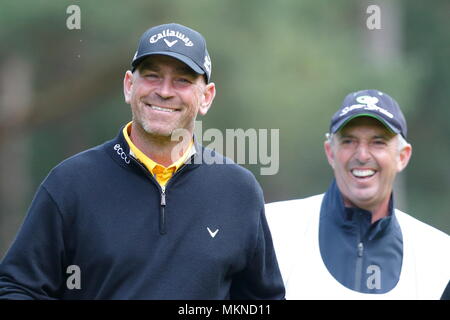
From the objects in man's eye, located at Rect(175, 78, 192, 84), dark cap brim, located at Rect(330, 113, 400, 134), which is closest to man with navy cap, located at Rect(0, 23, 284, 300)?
man's eye, located at Rect(175, 78, 192, 84)

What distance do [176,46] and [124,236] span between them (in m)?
0.81

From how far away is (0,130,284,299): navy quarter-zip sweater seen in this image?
3.93 m

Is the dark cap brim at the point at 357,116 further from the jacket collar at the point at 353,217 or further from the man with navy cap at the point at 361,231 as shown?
the jacket collar at the point at 353,217

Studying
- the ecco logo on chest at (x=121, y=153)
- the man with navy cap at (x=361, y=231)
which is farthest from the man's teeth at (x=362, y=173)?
the ecco logo on chest at (x=121, y=153)

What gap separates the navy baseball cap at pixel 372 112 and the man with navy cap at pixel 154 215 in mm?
1219

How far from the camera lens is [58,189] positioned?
13.1 ft

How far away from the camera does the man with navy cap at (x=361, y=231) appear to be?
5.00 meters

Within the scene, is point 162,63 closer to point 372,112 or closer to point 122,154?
point 122,154

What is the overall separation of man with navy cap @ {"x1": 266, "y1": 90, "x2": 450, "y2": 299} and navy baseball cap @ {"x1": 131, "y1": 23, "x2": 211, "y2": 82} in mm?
1254

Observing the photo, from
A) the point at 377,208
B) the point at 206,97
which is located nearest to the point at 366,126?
the point at 377,208

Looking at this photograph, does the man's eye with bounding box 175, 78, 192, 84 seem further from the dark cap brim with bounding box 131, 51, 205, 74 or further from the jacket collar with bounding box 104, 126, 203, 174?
the jacket collar with bounding box 104, 126, 203, 174

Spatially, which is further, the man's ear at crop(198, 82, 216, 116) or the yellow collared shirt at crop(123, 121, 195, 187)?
the man's ear at crop(198, 82, 216, 116)
